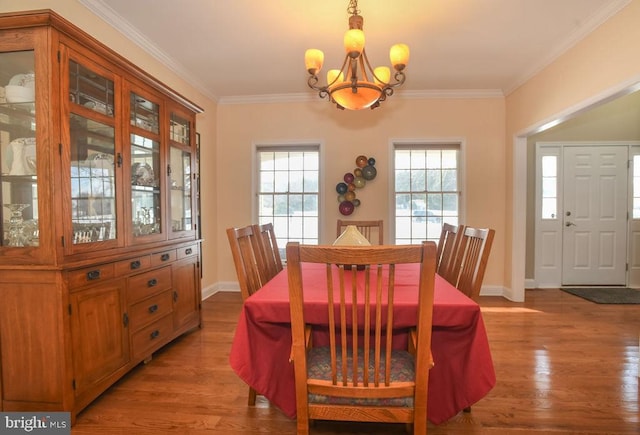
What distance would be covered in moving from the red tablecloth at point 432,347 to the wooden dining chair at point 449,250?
1.74 ft

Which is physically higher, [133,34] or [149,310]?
[133,34]

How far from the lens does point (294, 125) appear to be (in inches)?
175

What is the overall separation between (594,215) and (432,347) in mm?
4755

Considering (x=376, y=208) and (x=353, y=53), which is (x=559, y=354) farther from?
(x=353, y=53)

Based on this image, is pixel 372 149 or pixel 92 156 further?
pixel 372 149

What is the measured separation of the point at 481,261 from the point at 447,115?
322cm

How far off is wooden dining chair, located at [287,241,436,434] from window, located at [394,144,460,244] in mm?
3245

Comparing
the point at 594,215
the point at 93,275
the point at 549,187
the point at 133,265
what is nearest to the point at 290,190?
the point at 133,265

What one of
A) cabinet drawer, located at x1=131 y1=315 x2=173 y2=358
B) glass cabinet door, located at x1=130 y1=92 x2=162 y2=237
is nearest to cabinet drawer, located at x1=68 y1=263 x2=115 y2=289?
glass cabinet door, located at x1=130 y1=92 x2=162 y2=237

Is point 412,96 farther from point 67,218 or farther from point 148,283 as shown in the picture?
point 67,218

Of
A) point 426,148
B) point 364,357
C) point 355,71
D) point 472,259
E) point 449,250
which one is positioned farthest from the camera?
point 426,148

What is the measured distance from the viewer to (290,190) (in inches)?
179

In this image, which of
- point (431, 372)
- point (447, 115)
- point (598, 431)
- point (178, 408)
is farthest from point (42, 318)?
point (447, 115)

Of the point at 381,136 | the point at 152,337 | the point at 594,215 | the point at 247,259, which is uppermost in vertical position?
the point at 381,136
